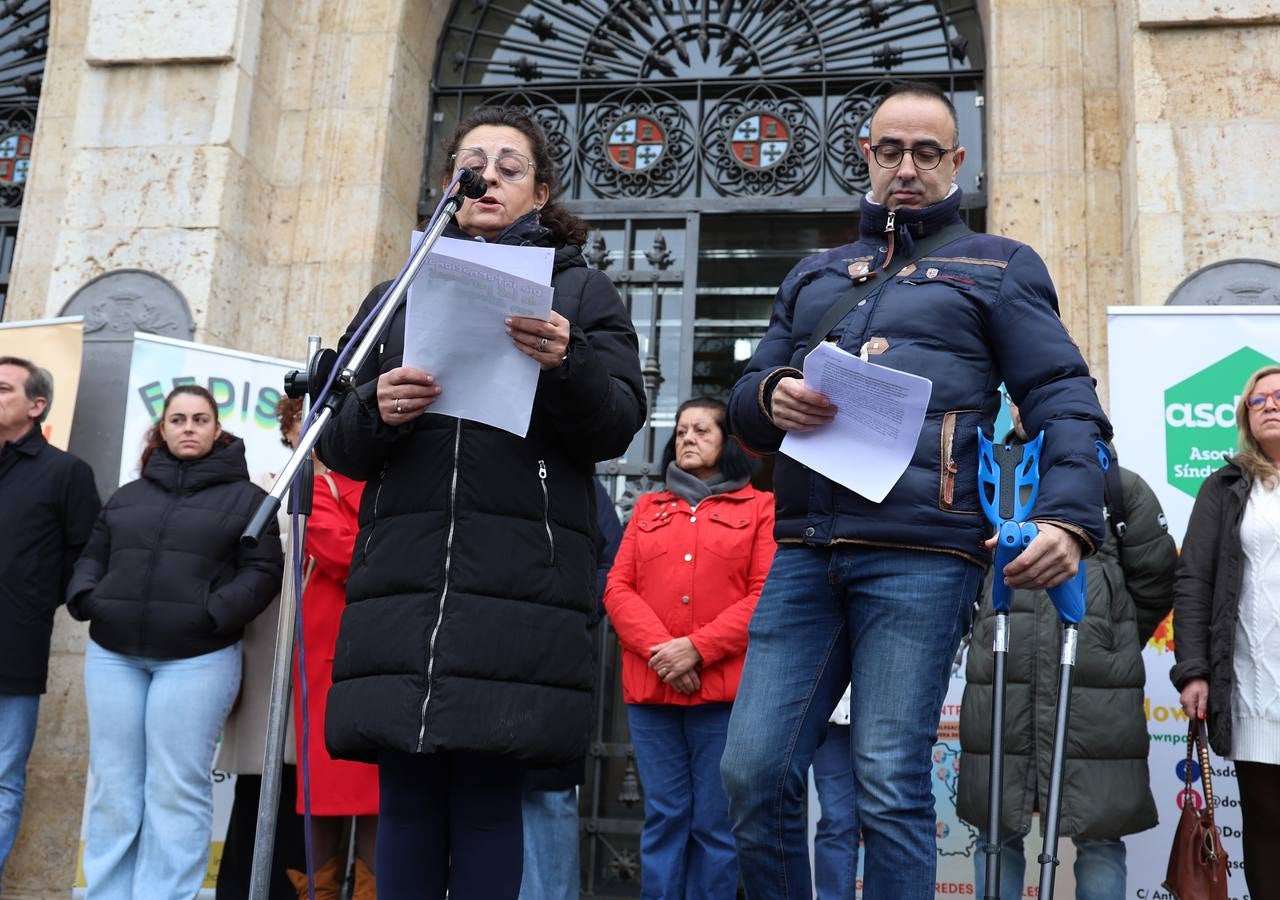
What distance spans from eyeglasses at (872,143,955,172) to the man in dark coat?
3947 millimetres

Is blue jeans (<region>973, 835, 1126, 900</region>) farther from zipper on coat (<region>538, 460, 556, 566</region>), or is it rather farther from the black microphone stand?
the black microphone stand

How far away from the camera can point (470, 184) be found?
2674mm

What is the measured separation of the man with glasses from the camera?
2588 mm

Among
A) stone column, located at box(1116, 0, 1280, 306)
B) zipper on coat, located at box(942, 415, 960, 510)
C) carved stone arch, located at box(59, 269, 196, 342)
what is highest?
stone column, located at box(1116, 0, 1280, 306)

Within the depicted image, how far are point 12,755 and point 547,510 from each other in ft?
11.7

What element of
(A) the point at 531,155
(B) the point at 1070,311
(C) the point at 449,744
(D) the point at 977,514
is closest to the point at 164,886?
(C) the point at 449,744

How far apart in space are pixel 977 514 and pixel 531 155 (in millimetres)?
1364

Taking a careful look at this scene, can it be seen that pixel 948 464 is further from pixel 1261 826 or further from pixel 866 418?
pixel 1261 826

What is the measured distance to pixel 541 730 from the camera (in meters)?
2.62

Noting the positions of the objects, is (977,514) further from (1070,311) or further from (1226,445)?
(1070,311)

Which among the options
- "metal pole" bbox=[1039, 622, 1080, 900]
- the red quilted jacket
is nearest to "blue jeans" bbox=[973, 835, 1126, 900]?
the red quilted jacket

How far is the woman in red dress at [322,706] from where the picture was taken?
15.0 feet

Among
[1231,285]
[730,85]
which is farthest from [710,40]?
[1231,285]

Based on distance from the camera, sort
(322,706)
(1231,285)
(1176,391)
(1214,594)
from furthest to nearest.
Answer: (1231,285) → (1176,391) → (322,706) → (1214,594)
